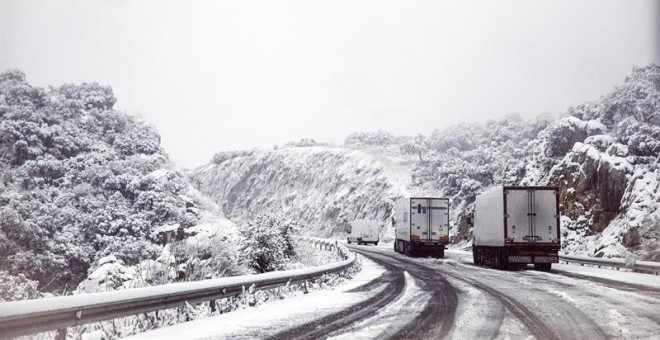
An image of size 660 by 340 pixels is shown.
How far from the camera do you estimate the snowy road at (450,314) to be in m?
7.78

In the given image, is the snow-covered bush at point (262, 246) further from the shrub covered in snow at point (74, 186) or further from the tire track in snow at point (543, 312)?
the shrub covered in snow at point (74, 186)

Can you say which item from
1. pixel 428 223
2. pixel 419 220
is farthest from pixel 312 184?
pixel 428 223

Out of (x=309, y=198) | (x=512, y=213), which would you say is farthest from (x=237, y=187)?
(x=512, y=213)

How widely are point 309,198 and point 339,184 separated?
6562 mm

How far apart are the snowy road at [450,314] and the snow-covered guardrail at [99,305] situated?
449 mm

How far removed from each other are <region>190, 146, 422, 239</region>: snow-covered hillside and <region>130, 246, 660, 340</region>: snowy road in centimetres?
5256

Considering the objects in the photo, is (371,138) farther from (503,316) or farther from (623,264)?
(503,316)

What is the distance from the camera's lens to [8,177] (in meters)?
31.2

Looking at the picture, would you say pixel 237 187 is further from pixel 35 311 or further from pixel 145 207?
pixel 35 311

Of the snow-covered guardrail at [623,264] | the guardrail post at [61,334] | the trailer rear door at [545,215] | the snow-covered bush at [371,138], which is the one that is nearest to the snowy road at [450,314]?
the guardrail post at [61,334]

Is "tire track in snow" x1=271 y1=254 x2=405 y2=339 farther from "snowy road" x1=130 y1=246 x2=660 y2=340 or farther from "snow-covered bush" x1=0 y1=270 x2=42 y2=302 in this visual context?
"snow-covered bush" x1=0 y1=270 x2=42 y2=302

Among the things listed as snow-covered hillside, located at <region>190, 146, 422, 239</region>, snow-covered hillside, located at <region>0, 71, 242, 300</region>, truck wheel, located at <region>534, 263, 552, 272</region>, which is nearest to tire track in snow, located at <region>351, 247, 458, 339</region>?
truck wheel, located at <region>534, 263, 552, 272</region>

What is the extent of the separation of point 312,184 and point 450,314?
85511 mm

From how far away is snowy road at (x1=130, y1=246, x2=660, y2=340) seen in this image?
7.78 metres
